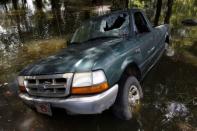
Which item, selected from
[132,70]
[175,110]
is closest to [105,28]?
[132,70]

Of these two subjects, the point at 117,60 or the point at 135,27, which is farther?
the point at 135,27

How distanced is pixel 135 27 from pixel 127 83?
57.6 inches

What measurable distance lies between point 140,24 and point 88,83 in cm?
250

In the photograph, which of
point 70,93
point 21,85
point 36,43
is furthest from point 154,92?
point 36,43

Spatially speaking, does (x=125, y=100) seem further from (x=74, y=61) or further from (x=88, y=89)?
(x=74, y=61)

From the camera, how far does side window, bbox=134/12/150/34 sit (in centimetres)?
488

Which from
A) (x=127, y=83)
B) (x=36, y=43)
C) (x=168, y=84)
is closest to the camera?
(x=127, y=83)

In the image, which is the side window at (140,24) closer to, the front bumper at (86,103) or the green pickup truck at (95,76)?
the green pickup truck at (95,76)

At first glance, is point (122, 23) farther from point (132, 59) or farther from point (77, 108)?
point (77, 108)

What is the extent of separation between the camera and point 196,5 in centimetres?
2317

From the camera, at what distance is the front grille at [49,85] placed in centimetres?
322

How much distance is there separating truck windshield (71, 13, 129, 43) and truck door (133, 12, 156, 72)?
25 cm

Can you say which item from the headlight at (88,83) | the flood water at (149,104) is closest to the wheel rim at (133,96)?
the flood water at (149,104)

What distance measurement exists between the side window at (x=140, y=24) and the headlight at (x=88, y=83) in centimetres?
192
